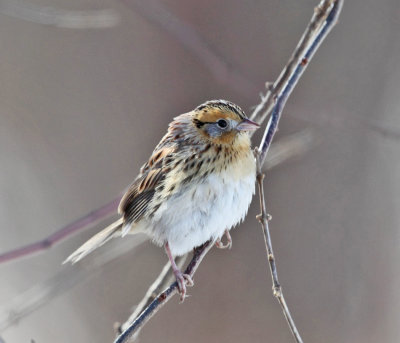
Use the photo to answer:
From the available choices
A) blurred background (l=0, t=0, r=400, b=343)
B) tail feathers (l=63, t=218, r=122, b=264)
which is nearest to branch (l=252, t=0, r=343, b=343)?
tail feathers (l=63, t=218, r=122, b=264)

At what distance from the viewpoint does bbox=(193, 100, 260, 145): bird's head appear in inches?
110

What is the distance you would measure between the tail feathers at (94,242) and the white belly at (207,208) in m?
0.27

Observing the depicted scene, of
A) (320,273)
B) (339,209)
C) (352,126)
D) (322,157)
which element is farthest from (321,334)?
(352,126)

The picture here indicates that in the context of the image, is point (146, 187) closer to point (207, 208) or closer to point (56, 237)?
point (207, 208)

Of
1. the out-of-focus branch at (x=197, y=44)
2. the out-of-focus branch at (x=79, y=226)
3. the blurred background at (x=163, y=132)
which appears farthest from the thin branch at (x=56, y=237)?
the blurred background at (x=163, y=132)

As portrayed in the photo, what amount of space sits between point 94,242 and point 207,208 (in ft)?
1.57

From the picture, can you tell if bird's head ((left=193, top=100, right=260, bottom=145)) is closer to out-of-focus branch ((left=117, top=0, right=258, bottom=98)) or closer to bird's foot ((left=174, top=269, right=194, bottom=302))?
out-of-focus branch ((left=117, top=0, right=258, bottom=98))

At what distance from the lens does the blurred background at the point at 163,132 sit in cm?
535

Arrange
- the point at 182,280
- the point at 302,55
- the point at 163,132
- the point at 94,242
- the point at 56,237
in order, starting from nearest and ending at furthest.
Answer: the point at 56,237
the point at 302,55
the point at 182,280
the point at 94,242
the point at 163,132

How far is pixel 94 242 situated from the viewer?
292cm

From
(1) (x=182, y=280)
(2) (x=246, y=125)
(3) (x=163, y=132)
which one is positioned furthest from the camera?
(3) (x=163, y=132)

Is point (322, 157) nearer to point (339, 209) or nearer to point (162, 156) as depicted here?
point (339, 209)

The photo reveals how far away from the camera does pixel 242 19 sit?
561 centimetres

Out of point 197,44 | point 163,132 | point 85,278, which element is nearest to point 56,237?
point 85,278
